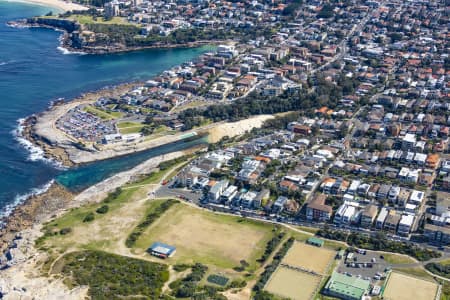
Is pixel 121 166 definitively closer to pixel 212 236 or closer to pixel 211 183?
pixel 211 183

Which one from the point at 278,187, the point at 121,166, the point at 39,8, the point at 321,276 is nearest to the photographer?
the point at 321,276

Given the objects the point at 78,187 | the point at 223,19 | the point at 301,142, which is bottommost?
the point at 78,187

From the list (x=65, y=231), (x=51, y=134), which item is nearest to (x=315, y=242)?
(x=65, y=231)

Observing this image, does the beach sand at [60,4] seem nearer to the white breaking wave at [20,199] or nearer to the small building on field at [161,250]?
the white breaking wave at [20,199]

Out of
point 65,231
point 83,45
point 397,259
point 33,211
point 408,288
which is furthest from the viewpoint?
point 83,45

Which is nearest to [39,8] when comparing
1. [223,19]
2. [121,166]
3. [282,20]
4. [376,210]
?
[223,19]

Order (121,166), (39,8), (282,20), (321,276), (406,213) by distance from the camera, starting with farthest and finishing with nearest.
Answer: (39,8)
(282,20)
(121,166)
(406,213)
(321,276)

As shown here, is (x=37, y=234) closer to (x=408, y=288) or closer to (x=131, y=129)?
(x=131, y=129)

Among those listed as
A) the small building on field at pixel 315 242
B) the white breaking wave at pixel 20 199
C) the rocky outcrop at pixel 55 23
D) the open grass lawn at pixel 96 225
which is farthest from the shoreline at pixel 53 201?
the rocky outcrop at pixel 55 23
